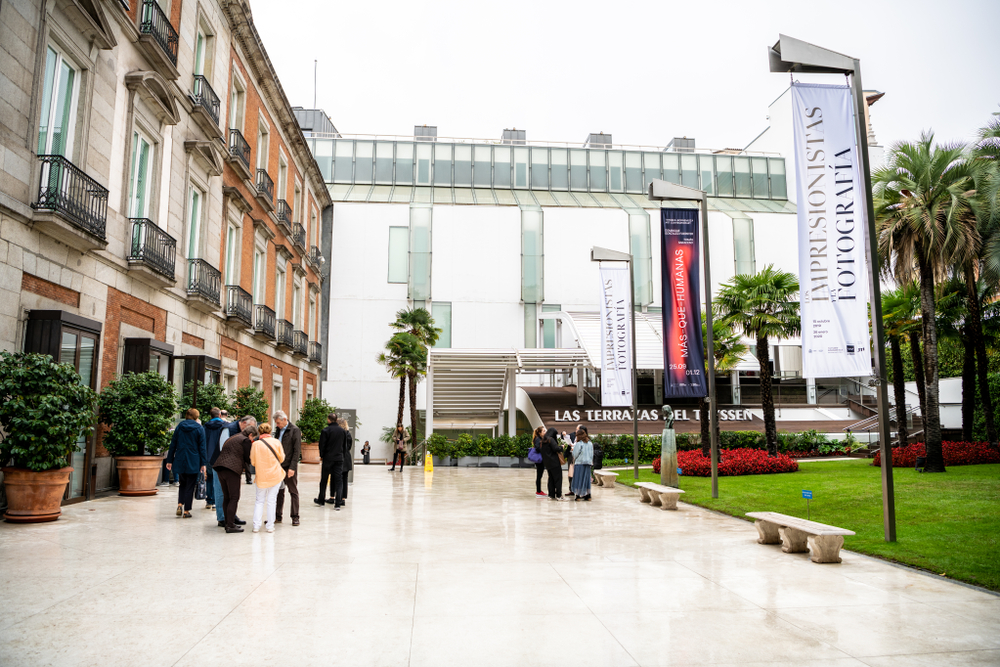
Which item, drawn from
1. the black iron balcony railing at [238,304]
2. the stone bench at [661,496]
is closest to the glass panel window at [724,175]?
the black iron balcony railing at [238,304]

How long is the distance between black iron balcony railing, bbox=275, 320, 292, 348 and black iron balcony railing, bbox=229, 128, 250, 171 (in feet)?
25.7

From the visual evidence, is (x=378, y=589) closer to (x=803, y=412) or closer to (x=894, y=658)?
(x=894, y=658)

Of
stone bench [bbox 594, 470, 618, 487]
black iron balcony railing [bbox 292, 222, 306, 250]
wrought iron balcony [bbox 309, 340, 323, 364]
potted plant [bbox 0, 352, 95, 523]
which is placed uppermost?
black iron balcony railing [bbox 292, 222, 306, 250]

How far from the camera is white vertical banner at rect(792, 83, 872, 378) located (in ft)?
31.0

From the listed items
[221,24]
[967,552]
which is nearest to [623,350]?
[967,552]

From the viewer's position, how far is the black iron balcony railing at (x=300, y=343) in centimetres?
3164

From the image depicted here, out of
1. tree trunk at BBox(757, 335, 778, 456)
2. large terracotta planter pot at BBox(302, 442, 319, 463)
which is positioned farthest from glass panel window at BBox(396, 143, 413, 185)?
tree trunk at BBox(757, 335, 778, 456)

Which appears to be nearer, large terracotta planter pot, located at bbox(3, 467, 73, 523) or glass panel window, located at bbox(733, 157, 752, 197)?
large terracotta planter pot, located at bbox(3, 467, 73, 523)

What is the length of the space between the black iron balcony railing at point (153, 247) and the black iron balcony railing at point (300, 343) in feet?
45.7

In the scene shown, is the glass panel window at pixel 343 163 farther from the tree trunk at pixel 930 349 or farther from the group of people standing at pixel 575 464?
the tree trunk at pixel 930 349

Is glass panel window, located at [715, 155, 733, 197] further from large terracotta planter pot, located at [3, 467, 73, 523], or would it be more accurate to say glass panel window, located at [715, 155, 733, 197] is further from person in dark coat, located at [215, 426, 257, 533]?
large terracotta planter pot, located at [3, 467, 73, 523]

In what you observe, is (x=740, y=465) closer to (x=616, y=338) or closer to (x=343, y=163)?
(x=616, y=338)

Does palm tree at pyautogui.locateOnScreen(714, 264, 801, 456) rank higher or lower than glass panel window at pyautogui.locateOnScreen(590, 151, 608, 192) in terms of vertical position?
lower

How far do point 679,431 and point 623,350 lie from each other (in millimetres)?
17489
